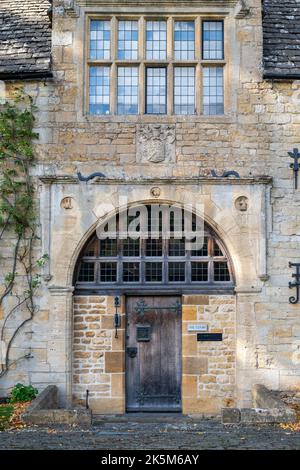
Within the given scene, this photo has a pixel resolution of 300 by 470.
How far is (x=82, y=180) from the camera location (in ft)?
32.7

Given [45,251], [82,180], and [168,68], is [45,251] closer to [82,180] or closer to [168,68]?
[82,180]

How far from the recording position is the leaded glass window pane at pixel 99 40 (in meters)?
10.3

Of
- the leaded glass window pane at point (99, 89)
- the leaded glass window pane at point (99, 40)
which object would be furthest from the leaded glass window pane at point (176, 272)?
the leaded glass window pane at point (99, 40)

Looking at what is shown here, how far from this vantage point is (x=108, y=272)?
402 inches

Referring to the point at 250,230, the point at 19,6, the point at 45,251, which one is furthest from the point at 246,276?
the point at 19,6

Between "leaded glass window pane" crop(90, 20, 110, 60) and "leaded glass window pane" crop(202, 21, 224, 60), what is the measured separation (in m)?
1.62

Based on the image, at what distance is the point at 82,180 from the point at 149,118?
1501 millimetres

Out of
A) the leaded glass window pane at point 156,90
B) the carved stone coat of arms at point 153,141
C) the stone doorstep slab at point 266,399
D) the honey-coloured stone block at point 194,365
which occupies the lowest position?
the stone doorstep slab at point 266,399

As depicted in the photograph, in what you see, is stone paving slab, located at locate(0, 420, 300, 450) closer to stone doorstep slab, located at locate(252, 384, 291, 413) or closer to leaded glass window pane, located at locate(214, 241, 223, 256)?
stone doorstep slab, located at locate(252, 384, 291, 413)

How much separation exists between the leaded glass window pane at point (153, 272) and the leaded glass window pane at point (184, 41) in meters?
3.51

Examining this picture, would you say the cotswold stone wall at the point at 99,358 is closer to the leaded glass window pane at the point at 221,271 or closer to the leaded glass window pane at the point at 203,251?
the leaded glass window pane at the point at 203,251

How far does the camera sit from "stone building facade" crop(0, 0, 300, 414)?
9.80 m

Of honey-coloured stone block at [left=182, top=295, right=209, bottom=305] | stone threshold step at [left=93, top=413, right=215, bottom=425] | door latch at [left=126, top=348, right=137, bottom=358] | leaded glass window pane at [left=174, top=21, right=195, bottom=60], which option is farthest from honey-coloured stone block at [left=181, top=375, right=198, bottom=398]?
leaded glass window pane at [left=174, top=21, right=195, bottom=60]
